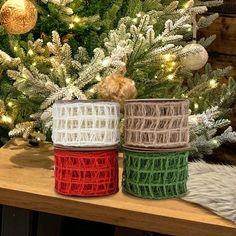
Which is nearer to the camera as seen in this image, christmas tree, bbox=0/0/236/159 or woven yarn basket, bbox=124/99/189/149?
woven yarn basket, bbox=124/99/189/149

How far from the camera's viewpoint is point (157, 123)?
99 centimetres

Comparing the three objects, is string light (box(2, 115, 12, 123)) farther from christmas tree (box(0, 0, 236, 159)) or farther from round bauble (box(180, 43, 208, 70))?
round bauble (box(180, 43, 208, 70))

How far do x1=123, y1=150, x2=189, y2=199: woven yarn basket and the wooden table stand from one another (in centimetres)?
2

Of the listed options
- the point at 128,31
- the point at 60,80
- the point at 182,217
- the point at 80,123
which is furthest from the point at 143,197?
A: the point at 128,31

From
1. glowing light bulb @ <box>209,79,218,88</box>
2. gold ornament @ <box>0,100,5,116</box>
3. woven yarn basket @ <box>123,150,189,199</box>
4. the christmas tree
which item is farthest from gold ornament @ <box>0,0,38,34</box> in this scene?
glowing light bulb @ <box>209,79,218,88</box>

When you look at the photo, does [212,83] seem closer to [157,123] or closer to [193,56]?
[193,56]

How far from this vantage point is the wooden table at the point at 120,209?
3.17 ft

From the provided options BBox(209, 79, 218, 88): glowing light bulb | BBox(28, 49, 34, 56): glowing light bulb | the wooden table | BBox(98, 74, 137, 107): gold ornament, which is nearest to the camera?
the wooden table

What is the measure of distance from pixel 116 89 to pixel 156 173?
299 millimetres

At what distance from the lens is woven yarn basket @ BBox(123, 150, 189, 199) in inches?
39.5

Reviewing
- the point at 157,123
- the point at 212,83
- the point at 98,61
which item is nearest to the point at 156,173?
the point at 157,123

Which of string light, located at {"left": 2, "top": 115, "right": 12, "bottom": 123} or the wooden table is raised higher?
string light, located at {"left": 2, "top": 115, "right": 12, "bottom": 123}

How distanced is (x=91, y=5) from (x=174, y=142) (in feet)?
2.33

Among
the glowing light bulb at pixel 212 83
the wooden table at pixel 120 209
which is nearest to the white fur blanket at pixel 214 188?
the wooden table at pixel 120 209
